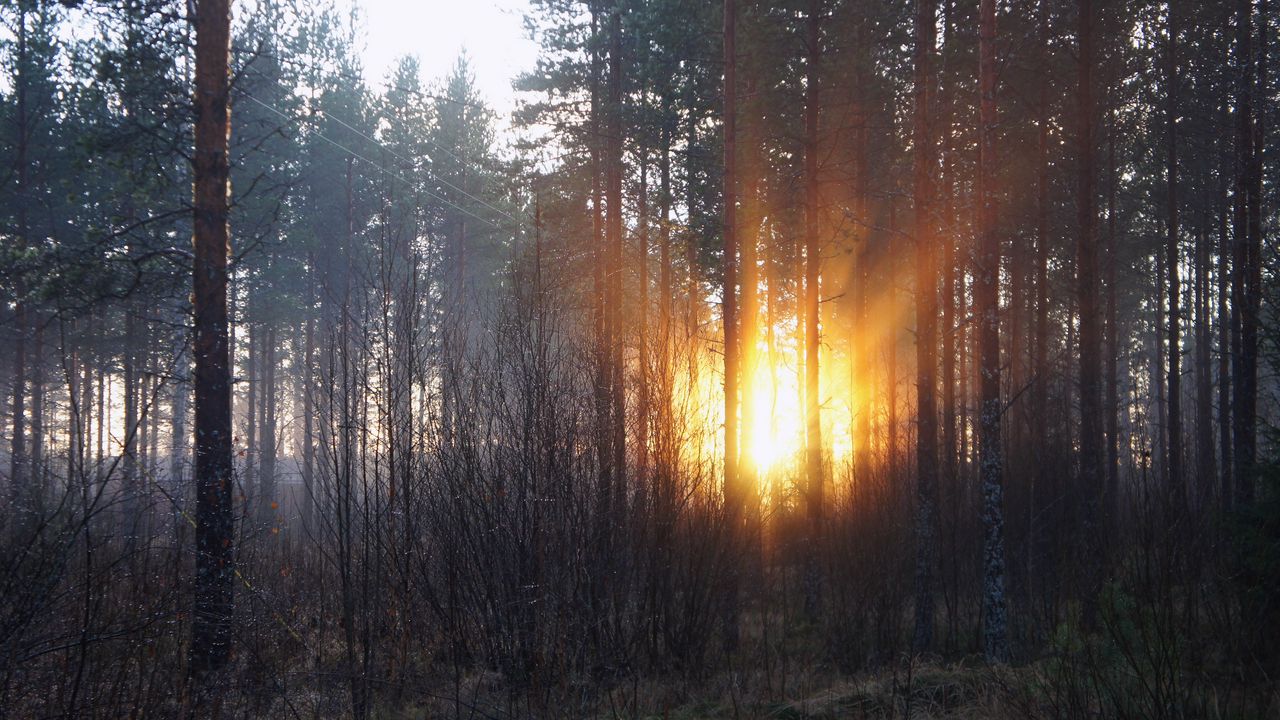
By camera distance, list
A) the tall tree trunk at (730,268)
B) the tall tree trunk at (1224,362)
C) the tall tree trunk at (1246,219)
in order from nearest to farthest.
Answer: the tall tree trunk at (730,268) < the tall tree trunk at (1246,219) < the tall tree trunk at (1224,362)

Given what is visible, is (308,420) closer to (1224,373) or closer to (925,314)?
(925,314)

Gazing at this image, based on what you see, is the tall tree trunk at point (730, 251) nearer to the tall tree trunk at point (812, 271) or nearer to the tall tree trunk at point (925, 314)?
the tall tree trunk at point (812, 271)

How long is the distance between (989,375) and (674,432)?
365 centimetres

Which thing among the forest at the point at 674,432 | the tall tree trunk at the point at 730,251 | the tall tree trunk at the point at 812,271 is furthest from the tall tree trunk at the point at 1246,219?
the tall tree trunk at the point at 730,251

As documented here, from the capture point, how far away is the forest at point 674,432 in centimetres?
598

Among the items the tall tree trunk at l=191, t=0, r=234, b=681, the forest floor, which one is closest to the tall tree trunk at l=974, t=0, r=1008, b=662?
the forest floor

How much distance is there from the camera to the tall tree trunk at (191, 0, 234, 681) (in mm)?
7281

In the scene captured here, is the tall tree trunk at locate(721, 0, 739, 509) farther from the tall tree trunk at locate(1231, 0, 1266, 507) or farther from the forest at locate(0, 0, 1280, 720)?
the tall tree trunk at locate(1231, 0, 1266, 507)

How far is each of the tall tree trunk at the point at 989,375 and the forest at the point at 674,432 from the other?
0.05 meters

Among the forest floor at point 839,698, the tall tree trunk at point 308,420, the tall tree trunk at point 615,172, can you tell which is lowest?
the forest floor at point 839,698

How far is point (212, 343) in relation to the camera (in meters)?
7.68

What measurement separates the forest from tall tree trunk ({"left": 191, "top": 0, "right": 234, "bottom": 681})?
4 centimetres

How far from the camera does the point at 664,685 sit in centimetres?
710

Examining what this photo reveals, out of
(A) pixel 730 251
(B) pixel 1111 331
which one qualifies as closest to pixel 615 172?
(A) pixel 730 251
